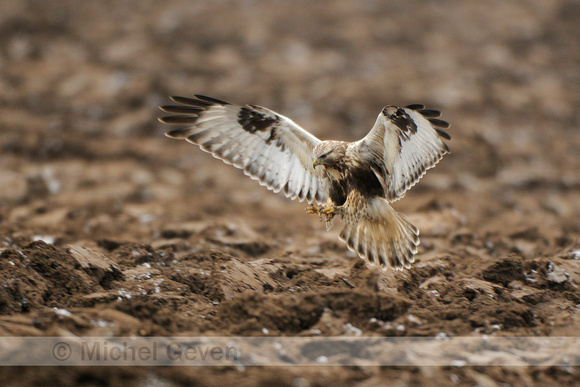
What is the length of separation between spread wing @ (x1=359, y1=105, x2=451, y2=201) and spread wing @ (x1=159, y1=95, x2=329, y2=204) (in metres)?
0.64

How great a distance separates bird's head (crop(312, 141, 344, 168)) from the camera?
4.96m

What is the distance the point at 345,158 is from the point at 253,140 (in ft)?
3.35

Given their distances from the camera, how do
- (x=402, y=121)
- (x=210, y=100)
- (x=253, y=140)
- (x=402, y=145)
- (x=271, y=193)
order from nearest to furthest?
(x=402, y=121), (x=402, y=145), (x=210, y=100), (x=253, y=140), (x=271, y=193)

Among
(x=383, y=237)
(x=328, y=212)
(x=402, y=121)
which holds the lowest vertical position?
(x=383, y=237)

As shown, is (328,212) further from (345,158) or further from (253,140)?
(253,140)

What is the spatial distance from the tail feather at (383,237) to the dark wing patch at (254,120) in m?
1.20

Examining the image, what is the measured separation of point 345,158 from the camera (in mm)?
4957

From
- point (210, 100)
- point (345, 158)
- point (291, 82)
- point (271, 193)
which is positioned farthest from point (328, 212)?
point (291, 82)

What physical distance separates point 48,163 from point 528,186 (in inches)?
335

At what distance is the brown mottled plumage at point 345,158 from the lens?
16.3ft

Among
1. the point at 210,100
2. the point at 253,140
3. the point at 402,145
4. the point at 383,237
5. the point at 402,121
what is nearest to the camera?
the point at 402,121

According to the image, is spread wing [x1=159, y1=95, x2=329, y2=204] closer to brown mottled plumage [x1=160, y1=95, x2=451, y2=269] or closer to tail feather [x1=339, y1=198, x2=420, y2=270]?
brown mottled plumage [x1=160, y1=95, x2=451, y2=269]

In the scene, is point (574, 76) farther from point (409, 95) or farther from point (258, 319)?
point (258, 319)

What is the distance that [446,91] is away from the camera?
13.0 metres
